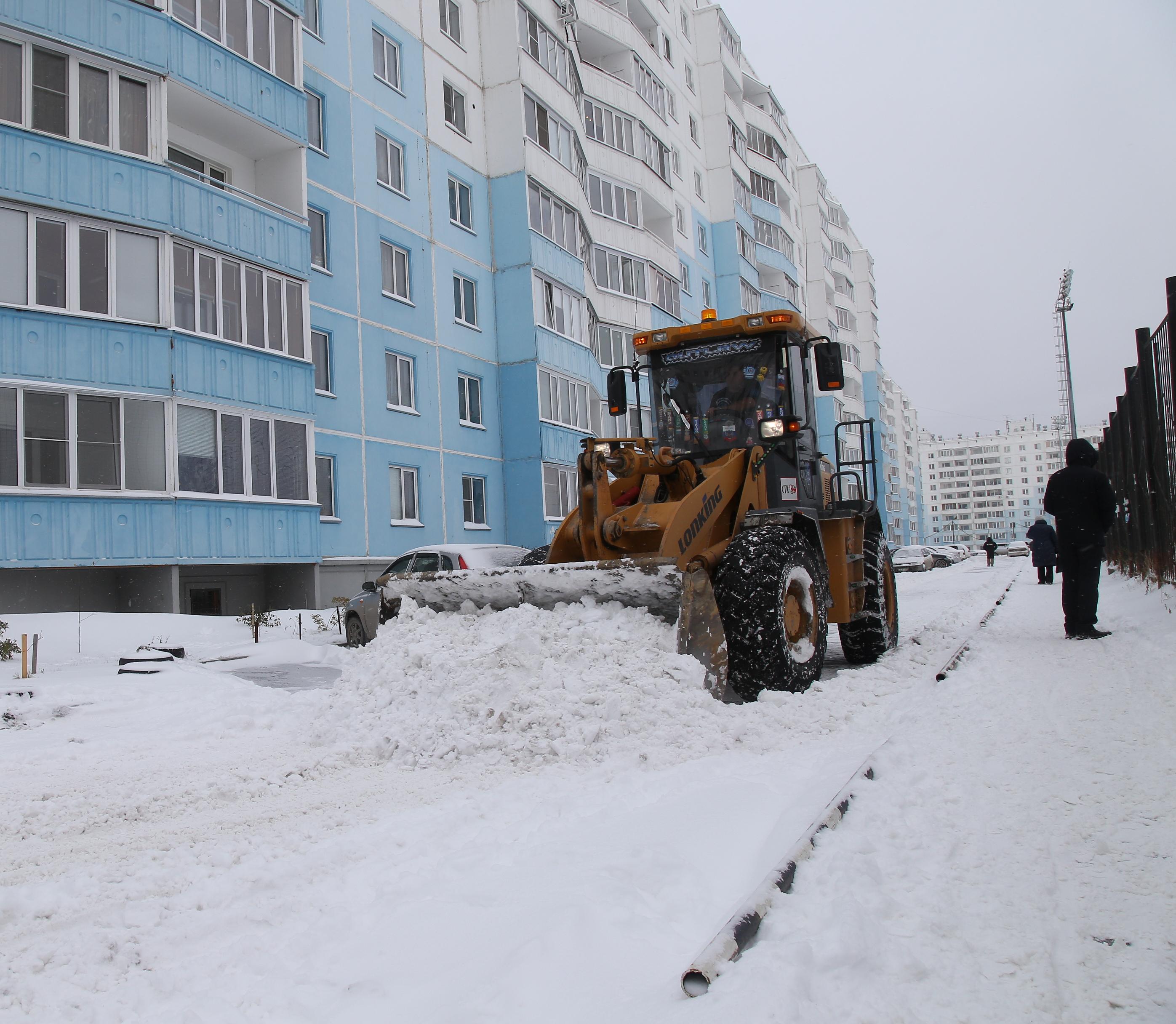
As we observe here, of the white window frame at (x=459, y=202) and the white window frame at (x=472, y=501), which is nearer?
the white window frame at (x=472, y=501)

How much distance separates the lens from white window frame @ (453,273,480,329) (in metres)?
24.1

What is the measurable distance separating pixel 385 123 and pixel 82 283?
10440 mm

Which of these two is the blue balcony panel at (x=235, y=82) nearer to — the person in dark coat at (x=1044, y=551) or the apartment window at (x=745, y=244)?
the person in dark coat at (x=1044, y=551)

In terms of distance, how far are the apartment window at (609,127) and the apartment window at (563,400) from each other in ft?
33.7

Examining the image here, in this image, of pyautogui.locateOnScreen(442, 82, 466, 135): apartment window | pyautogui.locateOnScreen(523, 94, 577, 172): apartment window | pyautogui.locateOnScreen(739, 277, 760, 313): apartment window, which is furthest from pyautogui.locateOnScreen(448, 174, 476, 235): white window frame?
pyautogui.locateOnScreen(739, 277, 760, 313): apartment window

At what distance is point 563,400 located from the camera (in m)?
25.9

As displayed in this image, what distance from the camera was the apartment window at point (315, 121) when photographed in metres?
20.4

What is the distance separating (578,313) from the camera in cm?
2731

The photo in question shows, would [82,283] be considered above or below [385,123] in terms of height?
below

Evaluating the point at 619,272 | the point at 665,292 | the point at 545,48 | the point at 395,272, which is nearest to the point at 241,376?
the point at 395,272

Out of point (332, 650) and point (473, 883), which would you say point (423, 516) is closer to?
point (332, 650)

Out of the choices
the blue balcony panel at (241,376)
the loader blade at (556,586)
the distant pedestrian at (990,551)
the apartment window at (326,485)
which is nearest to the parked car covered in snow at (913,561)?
the distant pedestrian at (990,551)

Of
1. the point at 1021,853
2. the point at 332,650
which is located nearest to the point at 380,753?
the point at 1021,853

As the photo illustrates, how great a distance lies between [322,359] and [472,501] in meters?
5.75
